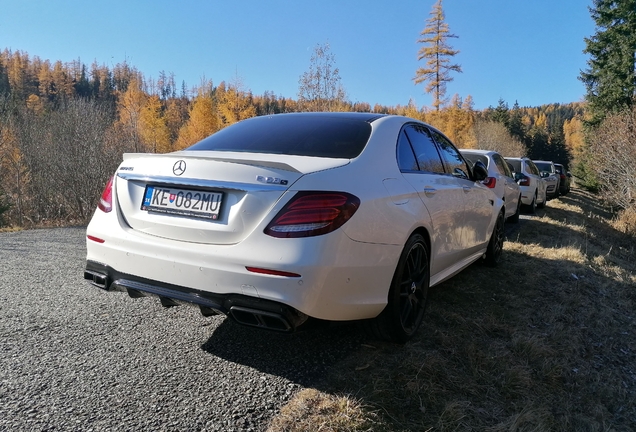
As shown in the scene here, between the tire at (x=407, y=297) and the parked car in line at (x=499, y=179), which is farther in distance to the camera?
the parked car in line at (x=499, y=179)

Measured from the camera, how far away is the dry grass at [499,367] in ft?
7.42

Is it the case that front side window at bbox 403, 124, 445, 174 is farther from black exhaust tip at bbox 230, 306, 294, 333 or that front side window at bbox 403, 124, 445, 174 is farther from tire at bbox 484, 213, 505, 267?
tire at bbox 484, 213, 505, 267

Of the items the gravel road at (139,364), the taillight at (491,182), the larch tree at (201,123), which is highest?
the larch tree at (201,123)

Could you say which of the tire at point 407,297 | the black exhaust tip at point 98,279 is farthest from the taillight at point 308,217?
the black exhaust tip at point 98,279

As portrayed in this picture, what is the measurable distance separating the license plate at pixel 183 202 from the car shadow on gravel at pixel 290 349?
2.89 ft

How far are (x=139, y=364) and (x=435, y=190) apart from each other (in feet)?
7.97

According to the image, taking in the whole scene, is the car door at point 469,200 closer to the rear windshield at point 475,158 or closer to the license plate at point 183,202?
the license plate at point 183,202

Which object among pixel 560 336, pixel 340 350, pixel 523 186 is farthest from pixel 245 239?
pixel 523 186

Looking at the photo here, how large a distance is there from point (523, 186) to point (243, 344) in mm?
10264

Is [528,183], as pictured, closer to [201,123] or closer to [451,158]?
[451,158]

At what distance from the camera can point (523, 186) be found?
1111 centimetres

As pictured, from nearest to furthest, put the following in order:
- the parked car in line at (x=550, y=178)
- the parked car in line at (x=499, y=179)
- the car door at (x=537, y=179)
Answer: the parked car in line at (x=499, y=179) < the car door at (x=537, y=179) < the parked car in line at (x=550, y=178)

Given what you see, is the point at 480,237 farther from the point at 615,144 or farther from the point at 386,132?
the point at 615,144

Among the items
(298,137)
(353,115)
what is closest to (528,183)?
(353,115)
